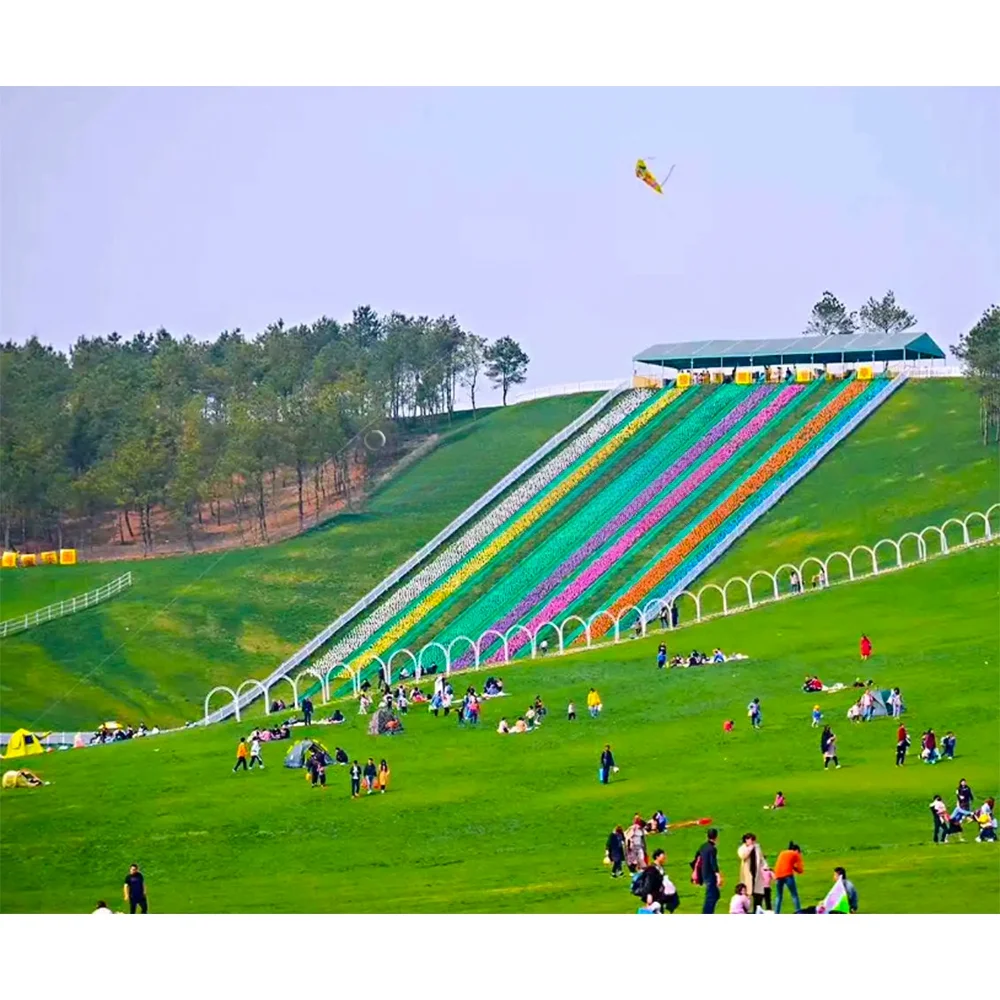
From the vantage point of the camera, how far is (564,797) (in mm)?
57344

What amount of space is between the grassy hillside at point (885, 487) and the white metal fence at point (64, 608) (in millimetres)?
22163

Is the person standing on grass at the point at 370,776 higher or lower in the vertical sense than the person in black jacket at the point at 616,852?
higher

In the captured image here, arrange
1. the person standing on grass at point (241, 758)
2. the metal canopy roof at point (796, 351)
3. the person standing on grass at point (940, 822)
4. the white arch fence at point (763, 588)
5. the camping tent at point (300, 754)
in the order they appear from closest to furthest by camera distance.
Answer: the person standing on grass at point (940, 822)
the camping tent at point (300, 754)
the person standing on grass at point (241, 758)
the white arch fence at point (763, 588)
the metal canopy roof at point (796, 351)

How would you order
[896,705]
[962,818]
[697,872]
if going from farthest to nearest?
[896,705] → [962,818] → [697,872]

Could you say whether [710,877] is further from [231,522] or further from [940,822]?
[231,522]

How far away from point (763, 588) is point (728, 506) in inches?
338

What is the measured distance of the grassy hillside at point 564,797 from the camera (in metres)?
49.2

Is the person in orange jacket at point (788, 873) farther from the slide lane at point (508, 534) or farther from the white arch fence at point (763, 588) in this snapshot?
the slide lane at point (508, 534)

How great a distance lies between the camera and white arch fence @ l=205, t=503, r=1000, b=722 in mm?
76250

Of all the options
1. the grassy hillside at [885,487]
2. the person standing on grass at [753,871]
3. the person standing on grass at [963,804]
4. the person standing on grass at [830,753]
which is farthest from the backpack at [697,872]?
the grassy hillside at [885,487]

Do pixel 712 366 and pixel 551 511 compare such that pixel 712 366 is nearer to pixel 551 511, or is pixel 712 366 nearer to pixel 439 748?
pixel 551 511

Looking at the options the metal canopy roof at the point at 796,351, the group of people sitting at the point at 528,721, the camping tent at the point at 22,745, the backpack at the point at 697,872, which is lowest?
the backpack at the point at 697,872

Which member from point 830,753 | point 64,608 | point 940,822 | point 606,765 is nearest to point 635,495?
point 64,608

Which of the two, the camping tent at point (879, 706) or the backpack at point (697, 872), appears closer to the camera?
the backpack at point (697, 872)
